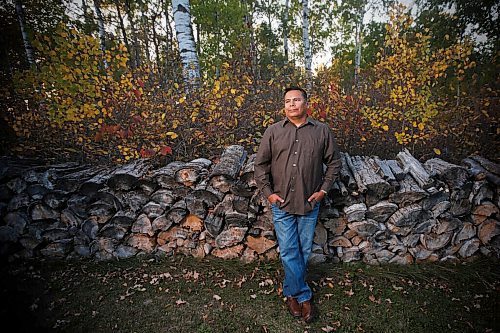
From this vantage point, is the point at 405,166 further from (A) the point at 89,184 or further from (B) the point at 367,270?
(A) the point at 89,184

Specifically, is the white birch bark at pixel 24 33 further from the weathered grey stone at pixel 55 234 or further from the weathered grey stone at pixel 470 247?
the weathered grey stone at pixel 470 247

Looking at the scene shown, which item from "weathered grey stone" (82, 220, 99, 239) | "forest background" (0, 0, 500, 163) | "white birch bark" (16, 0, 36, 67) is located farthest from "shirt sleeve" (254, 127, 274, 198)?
"white birch bark" (16, 0, 36, 67)

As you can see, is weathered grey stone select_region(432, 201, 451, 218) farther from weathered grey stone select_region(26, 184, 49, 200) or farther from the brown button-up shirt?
weathered grey stone select_region(26, 184, 49, 200)

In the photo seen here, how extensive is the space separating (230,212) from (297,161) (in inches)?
51.4

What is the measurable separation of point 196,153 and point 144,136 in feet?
3.10

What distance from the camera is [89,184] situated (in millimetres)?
3537

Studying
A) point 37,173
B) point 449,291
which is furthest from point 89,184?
point 449,291

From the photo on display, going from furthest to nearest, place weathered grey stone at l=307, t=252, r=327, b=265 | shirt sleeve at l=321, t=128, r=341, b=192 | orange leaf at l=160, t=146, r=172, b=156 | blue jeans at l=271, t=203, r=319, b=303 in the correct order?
1. orange leaf at l=160, t=146, r=172, b=156
2. weathered grey stone at l=307, t=252, r=327, b=265
3. blue jeans at l=271, t=203, r=319, b=303
4. shirt sleeve at l=321, t=128, r=341, b=192

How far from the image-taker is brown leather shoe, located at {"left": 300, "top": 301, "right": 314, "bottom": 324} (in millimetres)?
2650

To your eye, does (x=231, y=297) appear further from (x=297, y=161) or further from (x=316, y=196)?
(x=297, y=161)

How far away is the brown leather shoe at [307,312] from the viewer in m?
2.65

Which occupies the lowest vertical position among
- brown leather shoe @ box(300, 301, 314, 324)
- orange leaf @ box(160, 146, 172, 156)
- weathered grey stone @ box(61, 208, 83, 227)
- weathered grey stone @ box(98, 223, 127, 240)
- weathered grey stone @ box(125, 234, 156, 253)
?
brown leather shoe @ box(300, 301, 314, 324)

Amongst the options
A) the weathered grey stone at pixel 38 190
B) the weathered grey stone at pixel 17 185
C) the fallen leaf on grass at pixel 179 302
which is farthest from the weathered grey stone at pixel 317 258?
the weathered grey stone at pixel 17 185

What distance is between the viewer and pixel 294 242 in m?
2.78
